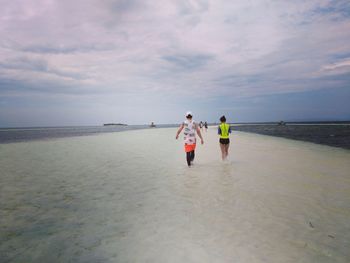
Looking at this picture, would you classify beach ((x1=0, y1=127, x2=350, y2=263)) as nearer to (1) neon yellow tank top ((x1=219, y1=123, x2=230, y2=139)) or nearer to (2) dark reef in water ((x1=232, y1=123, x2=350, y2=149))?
(1) neon yellow tank top ((x1=219, y1=123, x2=230, y2=139))

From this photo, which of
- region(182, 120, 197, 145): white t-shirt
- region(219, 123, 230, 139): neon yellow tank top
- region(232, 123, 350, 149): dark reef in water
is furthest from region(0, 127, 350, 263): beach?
region(232, 123, 350, 149): dark reef in water

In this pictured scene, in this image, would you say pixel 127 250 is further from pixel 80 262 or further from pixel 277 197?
pixel 277 197

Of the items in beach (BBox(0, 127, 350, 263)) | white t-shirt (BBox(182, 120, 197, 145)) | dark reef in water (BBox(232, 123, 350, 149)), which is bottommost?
dark reef in water (BBox(232, 123, 350, 149))

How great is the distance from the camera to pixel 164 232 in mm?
4469

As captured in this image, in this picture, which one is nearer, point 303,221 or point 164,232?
point 164,232

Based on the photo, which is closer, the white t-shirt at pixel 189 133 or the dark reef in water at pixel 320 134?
the white t-shirt at pixel 189 133

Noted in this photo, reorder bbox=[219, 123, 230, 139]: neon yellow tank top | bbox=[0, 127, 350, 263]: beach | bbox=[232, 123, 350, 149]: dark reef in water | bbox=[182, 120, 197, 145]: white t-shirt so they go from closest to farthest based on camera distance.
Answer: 1. bbox=[0, 127, 350, 263]: beach
2. bbox=[182, 120, 197, 145]: white t-shirt
3. bbox=[219, 123, 230, 139]: neon yellow tank top
4. bbox=[232, 123, 350, 149]: dark reef in water

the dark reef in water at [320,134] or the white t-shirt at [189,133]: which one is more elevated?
the white t-shirt at [189,133]

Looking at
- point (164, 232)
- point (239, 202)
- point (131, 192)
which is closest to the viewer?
point (164, 232)

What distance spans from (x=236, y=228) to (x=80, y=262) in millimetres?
2675

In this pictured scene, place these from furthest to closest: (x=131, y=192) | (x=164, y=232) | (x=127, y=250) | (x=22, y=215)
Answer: (x=131, y=192) → (x=22, y=215) → (x=164, y=232) → (x=127, y=250)

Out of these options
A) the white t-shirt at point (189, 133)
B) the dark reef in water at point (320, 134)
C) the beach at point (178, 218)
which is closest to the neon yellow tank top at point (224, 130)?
the white t-shirt at point (189, 133)

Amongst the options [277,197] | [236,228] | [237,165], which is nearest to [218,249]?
[236,228]

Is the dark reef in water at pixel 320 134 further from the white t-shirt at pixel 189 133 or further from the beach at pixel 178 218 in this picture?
the beach at pixel 178 218
